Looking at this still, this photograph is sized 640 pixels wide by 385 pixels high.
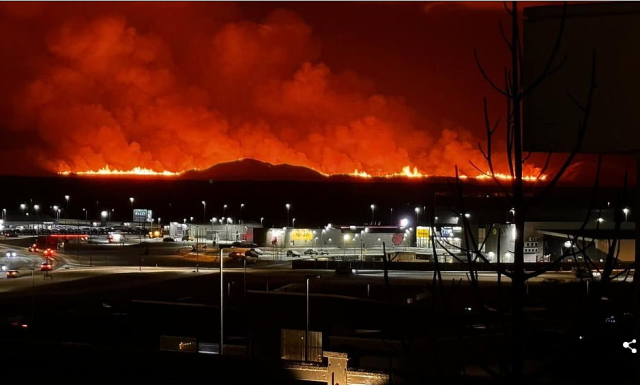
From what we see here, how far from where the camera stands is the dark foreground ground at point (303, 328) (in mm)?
3416

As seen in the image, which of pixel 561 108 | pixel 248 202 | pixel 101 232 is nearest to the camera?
pixel 561 108

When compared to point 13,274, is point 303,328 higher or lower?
higher

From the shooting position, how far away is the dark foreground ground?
342 cm

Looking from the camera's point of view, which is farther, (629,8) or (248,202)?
(248,202)

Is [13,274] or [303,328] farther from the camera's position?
[13,274]

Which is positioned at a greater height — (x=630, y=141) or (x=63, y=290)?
(x=630, y=141)

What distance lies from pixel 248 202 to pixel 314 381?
87162 mm

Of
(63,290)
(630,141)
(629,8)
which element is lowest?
(63,290)

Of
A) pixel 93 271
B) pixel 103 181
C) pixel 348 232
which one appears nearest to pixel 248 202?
pixel 103 181

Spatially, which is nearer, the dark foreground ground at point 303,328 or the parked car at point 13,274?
the dark foreground ground at point 303,328

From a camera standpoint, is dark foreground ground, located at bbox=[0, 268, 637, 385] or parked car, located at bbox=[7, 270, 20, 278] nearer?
dark foreground ground, located at bbox=[0, 268, 637, 385]

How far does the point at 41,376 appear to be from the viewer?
27.2 feet

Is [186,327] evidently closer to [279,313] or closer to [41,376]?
[279,313]

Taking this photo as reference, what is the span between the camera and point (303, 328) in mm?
14234
